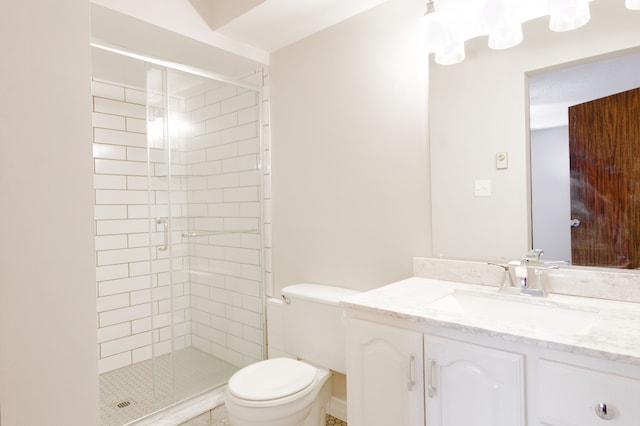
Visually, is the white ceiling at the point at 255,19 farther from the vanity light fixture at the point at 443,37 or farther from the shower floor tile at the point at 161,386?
the shower floor tile at the point at 161,386

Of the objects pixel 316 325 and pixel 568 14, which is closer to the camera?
pixel 568 14

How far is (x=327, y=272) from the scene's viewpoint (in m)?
2.13

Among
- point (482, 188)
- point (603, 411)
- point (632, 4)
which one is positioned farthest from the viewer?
point (482, 188)

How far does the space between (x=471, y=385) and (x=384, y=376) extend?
0.29m

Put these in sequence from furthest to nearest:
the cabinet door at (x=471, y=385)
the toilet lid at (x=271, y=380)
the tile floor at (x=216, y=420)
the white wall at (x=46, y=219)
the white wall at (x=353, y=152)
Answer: the tile floor at (x=216, y=420) < the white wall at (x=353, y=152) < the toilet lid at (x=271, y=380) < the cabinet door at (x=471, y=385) < the white wall at (x=46, y=219)

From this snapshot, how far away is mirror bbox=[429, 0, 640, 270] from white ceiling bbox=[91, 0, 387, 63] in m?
0.67

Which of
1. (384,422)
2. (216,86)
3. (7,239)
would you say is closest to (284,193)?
(216,86)

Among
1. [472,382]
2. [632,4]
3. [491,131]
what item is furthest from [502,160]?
[472,382]

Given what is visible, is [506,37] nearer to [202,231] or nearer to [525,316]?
[525,316]

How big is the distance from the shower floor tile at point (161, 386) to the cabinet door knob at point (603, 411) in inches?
78.0

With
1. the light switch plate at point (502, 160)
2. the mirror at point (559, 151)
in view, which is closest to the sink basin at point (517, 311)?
the mirror at point (559, 151)

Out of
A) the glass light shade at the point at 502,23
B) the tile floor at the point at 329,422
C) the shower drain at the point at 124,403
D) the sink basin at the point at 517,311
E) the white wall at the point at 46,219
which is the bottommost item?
the tile floor at the point at 329,422

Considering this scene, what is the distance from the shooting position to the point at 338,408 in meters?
2.05

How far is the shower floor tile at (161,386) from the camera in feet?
6.72
